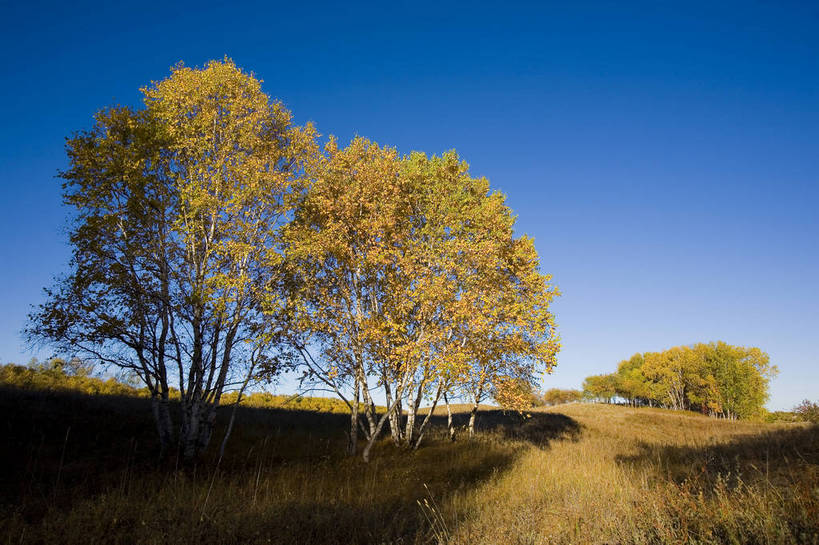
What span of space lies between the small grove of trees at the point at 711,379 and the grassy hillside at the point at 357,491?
69672 mm

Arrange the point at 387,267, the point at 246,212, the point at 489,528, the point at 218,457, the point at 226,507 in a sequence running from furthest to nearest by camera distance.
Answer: the point at 387,267, the point at 246,212, the point at 218,457, the point at 226,507, the point at 489,528

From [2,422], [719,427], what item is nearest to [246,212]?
[2,422]

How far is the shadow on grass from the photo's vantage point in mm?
7293

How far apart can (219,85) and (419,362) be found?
39.9 feet

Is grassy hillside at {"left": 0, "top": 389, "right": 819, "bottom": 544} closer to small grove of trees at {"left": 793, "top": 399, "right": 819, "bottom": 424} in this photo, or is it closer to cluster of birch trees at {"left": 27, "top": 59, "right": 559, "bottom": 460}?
cluster of birch trees at {"left": 27, "top": 59, "right": 559, "bottom": 460}

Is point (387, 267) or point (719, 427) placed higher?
point (387, 267)

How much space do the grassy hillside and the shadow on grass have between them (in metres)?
0.05

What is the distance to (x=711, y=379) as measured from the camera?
72000mm

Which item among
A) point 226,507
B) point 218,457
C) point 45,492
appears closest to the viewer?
point 226,507

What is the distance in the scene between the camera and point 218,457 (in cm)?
1259

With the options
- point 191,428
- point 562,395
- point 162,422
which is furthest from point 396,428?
point 562,395

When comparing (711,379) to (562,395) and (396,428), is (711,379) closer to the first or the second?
(562,395)

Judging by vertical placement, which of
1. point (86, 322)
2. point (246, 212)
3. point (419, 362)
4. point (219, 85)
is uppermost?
point (219, 85)

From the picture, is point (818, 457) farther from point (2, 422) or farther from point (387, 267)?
point (2, 422)
